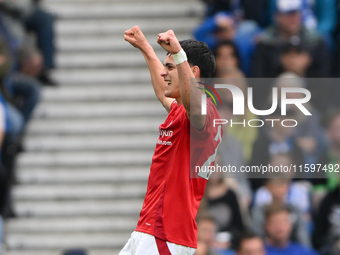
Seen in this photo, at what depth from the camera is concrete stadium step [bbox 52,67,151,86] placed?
8.00 m

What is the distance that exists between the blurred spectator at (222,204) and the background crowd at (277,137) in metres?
0.01

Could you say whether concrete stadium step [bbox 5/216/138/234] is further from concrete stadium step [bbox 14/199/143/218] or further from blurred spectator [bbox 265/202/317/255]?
blurred spectator [bbox 265/202/317/255]

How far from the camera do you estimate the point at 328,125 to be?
645 centimetres

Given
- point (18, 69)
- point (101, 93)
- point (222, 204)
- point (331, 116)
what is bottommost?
point (222, 204)

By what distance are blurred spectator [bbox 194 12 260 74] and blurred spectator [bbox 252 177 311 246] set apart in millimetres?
1654

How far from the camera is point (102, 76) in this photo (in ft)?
26.6

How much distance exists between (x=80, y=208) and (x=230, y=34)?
287cm

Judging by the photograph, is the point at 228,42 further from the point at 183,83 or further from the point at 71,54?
the point at 183,83

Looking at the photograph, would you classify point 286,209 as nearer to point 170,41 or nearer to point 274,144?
point 274,144

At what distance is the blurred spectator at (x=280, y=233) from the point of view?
5656mm

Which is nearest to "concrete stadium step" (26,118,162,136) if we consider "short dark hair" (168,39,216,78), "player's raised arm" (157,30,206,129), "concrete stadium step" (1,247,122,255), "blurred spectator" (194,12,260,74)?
"blurred spectator" (194,12,260,74)

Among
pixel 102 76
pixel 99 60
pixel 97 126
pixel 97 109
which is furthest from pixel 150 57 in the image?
pixel 99 60

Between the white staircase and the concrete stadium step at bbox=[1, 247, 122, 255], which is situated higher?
the white staircase

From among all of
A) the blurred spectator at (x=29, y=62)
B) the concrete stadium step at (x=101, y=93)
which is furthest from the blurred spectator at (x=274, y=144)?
the blurred spectator at (x=29, y=62)
